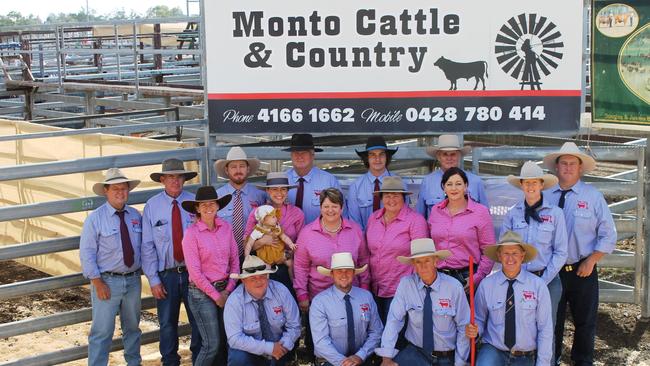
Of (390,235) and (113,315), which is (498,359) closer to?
(390,235)

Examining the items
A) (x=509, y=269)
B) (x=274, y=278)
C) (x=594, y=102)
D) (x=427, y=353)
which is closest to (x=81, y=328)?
(x=274, y=278)

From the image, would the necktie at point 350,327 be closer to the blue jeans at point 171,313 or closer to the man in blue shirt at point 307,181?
the man in blue shirt at point 307,181

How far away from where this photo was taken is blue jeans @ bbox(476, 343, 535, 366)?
5.84 m

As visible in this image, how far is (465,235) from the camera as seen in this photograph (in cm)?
617

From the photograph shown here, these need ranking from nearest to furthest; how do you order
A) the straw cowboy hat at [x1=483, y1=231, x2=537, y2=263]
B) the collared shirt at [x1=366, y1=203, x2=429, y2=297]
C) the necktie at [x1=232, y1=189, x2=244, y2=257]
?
the straw cowboy hat at [x1=483, y1=231, x2=537, y2=263]
the collared shirt at [x1=366, y1=203, x2=429, y2=297]
the necktie at [x1=232, y1=189, x2=244, y2=257]

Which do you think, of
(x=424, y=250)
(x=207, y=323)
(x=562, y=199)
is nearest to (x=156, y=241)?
(x=207, y=323)

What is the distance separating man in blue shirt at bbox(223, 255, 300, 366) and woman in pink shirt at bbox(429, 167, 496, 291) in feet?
3.65

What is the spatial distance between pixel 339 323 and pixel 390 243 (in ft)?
2.18

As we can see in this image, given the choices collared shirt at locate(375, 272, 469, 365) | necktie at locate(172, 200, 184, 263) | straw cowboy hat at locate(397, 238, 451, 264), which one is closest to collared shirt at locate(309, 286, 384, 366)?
collared shirt at locate(375, 272, 469, 365)

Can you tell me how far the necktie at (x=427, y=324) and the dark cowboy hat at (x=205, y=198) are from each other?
1.57m

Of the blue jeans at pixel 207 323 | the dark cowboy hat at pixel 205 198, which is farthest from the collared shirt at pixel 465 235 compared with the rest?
the blue jeans at pixel 207 323

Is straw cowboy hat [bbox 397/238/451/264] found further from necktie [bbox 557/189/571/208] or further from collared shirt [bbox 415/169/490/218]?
necktie [bbox 557/189/571/208]

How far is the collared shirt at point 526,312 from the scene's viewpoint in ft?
18.9

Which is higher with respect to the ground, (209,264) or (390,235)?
(390,235)
